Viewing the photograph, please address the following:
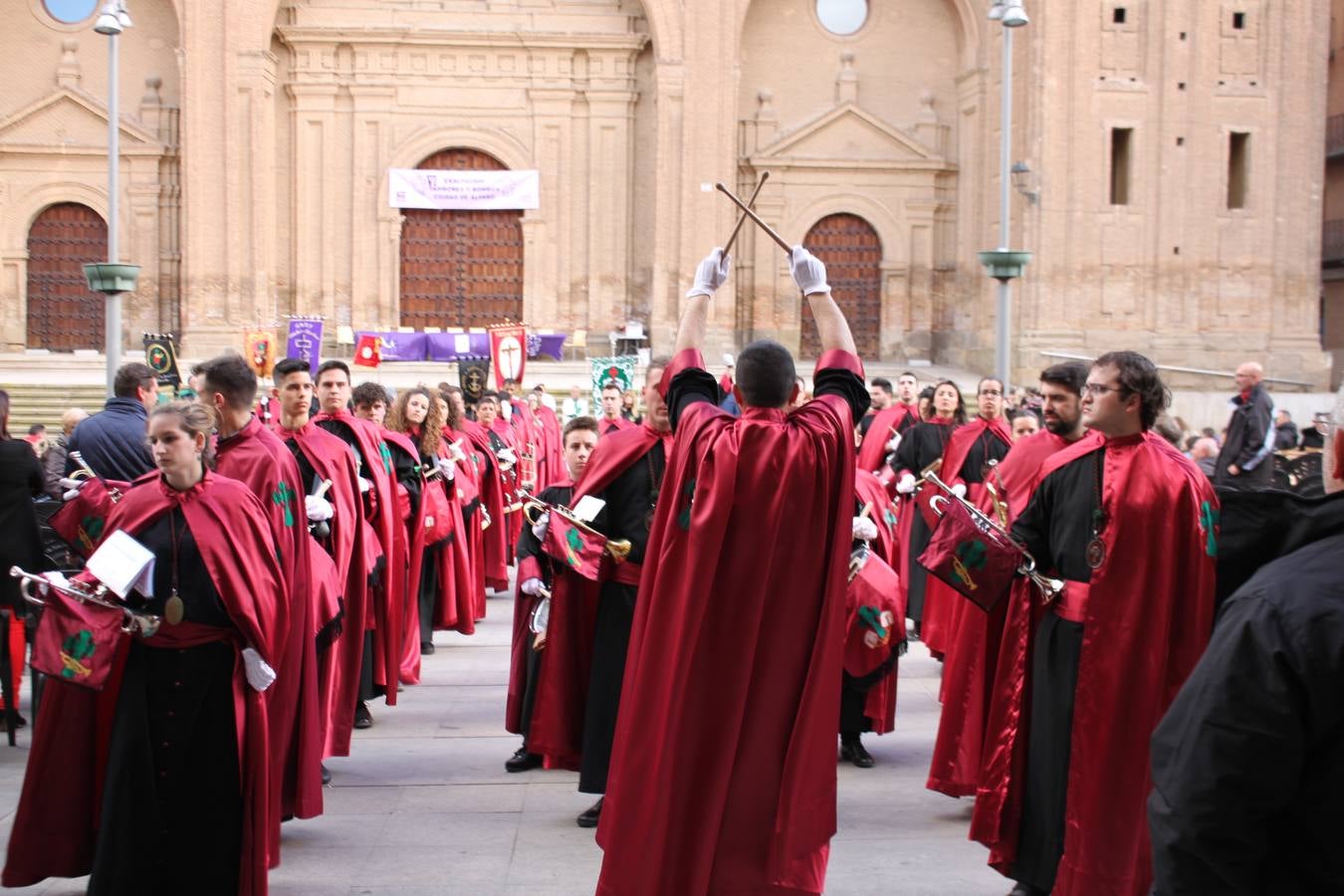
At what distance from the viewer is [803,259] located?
16.3 feet

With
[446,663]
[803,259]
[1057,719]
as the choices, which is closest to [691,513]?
[803,259]

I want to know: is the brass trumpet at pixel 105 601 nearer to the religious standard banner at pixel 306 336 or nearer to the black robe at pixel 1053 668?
the black robe at pixel 1053 668

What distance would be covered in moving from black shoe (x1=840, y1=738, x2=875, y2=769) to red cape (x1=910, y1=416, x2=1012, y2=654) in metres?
1.59

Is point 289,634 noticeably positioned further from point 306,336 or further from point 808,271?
point 306,336

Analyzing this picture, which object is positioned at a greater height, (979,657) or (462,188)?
(462,188)

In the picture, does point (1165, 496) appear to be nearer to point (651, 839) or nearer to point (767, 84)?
point (651, 839)

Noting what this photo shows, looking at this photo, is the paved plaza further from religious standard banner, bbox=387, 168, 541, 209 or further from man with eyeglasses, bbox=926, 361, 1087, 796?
religious standard banner, bbox=387, 168, 541, 209

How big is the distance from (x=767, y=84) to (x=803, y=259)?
87.8 ft

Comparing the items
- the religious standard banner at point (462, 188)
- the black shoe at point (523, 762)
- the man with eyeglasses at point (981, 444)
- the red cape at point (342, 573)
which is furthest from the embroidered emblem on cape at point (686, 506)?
the religious standard banner at point (462, 188)

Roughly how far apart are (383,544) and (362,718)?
1581mm

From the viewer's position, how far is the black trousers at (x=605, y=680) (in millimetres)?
6570

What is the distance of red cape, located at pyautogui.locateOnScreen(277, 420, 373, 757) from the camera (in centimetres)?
709

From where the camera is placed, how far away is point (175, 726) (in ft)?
16.2

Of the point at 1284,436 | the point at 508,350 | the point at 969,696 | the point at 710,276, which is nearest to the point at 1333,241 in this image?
the point at 1284,436
